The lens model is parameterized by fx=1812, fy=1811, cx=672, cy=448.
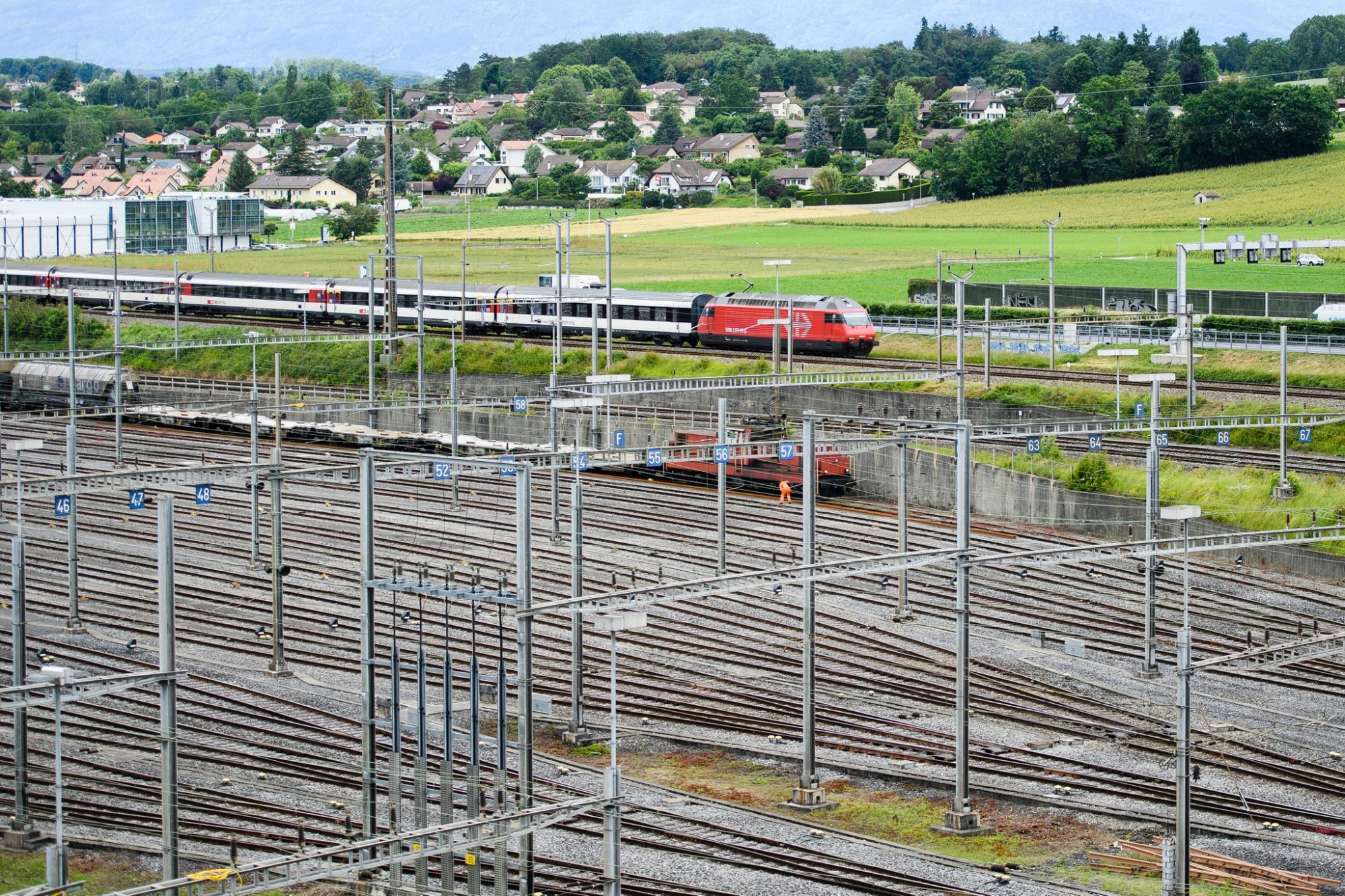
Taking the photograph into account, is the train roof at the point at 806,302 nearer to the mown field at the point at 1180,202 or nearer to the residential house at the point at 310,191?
the mown field at the point at 1180,202

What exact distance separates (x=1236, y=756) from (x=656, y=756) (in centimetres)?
1009

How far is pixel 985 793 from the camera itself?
29.8 meters

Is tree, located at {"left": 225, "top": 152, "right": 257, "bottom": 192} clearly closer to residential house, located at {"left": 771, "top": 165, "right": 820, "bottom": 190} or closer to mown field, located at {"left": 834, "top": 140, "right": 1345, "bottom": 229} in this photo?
residential house, located at {"left": 771, "top": 165, "right": 820, "bottom": 190}

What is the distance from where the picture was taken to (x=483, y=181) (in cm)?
17888

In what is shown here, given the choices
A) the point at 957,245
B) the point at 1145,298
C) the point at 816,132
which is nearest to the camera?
the point at 1145,298

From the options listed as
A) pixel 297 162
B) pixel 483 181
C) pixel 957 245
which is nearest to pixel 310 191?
pixel 297 162

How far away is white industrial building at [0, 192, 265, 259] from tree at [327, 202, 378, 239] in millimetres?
8916

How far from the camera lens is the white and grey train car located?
73.3 metres

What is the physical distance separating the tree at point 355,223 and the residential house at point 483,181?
3819 cm

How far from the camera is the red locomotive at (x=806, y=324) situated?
68438 mm

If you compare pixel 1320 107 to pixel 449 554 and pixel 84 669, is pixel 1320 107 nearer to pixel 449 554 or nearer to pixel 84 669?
pixel 449 554

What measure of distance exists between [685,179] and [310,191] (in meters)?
37.5

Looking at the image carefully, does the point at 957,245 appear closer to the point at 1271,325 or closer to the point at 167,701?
the point at 1271,325

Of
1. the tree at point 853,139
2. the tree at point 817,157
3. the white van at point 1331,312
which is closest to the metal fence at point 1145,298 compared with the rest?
the white van at point 1331,312
